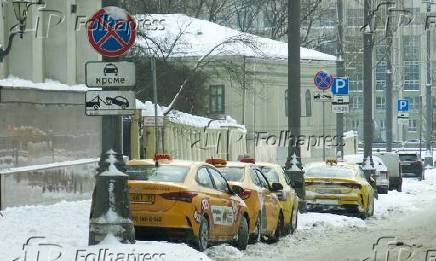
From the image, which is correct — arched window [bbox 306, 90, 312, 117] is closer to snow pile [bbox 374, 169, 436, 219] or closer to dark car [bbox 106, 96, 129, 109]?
snow pile [bbox 374, 169, 436, 219]

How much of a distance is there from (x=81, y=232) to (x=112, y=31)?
368 cm

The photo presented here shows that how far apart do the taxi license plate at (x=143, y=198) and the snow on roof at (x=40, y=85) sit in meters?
5.28

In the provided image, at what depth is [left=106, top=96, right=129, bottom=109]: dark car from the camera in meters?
15.0

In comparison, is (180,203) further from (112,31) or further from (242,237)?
(112,31)

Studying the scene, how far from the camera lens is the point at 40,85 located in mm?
22312

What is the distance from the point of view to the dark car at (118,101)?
15.0 metres

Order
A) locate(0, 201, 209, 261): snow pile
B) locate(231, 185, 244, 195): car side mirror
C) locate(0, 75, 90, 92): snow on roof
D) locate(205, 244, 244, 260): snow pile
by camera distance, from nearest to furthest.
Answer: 1. locate(0, 201, 209, 261): snow pile
2. locate(205, 244, 244, 260): snow pile
3. locate(231, 185, 244, 195): car side mirror
4. locate(0, 75, 90, 92): snow on roof

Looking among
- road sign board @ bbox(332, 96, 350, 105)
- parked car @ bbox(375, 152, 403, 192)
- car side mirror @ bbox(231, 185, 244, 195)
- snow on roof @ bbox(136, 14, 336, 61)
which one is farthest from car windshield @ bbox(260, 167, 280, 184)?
parked car @ bbox(375, 152, 403, 192)

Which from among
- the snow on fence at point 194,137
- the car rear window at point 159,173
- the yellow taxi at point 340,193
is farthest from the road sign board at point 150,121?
Answer: the car rear window at point 159,173

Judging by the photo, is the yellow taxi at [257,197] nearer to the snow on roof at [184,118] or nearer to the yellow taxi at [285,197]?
the yellow taxi at [285,197]

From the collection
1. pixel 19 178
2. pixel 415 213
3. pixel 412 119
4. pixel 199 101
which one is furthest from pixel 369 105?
pixel 412 119

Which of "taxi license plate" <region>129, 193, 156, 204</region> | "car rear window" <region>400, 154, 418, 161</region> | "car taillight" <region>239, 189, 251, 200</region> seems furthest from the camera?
"car rear window" <region>400, 154, 418, 161</region>

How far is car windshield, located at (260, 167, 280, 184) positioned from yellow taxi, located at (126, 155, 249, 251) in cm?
477

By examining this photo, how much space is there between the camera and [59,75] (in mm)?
24391
